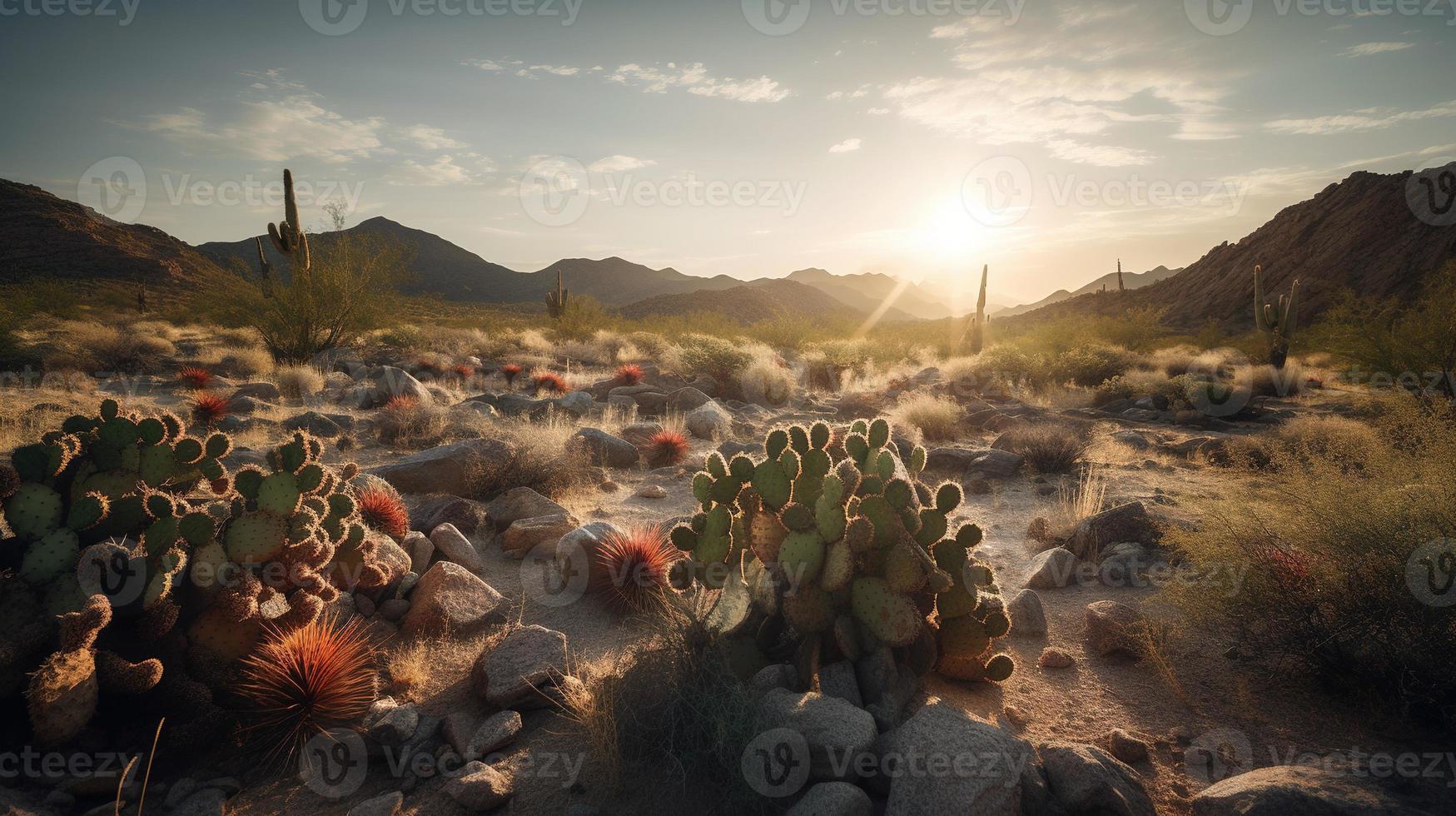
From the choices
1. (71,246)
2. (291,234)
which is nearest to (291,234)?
(291,234)

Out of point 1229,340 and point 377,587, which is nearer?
point 377,587

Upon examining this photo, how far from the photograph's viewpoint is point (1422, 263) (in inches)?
1432

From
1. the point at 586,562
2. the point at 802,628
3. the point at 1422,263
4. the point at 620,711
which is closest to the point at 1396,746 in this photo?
the point at 802,628

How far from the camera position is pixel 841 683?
333 cm

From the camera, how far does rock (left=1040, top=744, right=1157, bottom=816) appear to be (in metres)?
2.61

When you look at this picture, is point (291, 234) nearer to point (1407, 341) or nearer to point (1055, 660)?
point (1055, 660)

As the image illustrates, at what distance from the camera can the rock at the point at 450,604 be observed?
429cm

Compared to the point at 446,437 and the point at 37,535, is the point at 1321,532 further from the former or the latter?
the point at 446,437

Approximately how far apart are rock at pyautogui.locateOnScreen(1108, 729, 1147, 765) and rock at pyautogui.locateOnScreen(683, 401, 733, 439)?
823 centimetres

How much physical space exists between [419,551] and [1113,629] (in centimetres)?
529

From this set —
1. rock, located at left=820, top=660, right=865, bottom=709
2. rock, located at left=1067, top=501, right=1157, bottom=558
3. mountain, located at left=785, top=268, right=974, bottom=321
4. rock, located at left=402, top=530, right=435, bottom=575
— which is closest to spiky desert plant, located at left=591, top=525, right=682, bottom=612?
rock, located at left=402, top=530, right=435, bottom=575

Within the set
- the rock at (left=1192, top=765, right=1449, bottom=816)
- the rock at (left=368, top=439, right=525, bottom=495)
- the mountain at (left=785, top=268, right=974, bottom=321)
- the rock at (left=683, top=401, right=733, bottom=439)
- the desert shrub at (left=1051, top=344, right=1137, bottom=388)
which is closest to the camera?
the rock at (left=1192, top=765, right=1449, bottom=816)

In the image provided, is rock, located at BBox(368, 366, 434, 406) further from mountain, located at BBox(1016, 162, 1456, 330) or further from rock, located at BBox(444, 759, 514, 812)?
mountain, located at BBox(1016, 162, 1456, 330)

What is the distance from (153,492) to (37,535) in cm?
48
